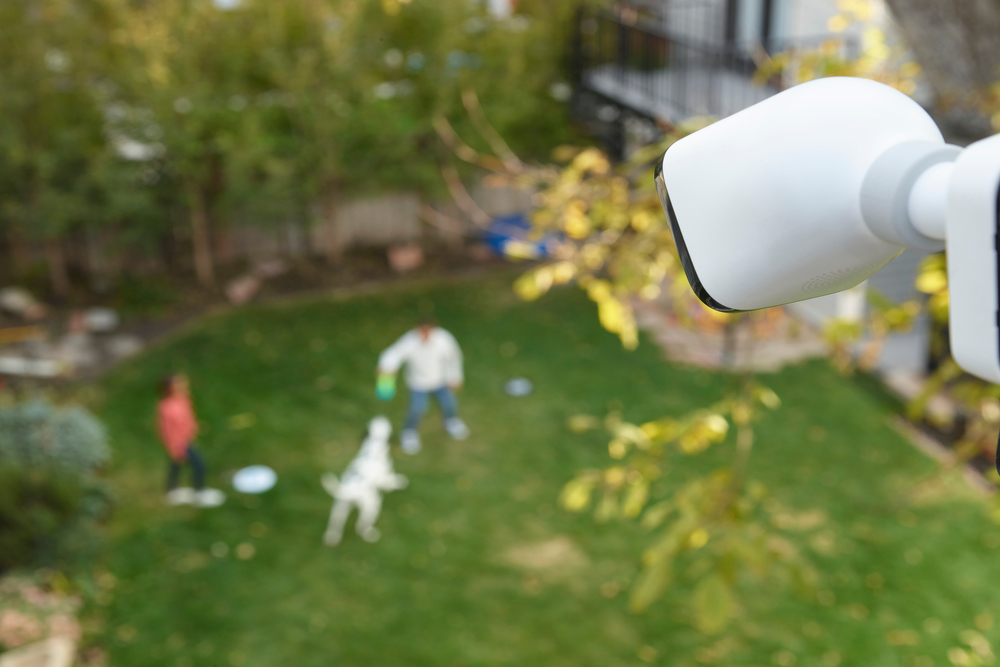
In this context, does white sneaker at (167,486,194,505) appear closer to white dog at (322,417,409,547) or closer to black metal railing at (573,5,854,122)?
white dog at (322,417,409,547)

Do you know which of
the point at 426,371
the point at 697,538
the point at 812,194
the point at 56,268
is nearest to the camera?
the point at 812,194

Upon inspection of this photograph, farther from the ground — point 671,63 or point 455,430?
point 671,63

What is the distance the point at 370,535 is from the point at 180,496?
1905 millimetres

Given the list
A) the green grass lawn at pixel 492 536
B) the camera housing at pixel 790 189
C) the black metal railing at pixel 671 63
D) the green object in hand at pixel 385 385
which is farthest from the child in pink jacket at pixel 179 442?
the camera housing at pixel 790 189

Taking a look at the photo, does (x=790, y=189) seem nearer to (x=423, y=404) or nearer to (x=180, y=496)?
(x=180, y=496)

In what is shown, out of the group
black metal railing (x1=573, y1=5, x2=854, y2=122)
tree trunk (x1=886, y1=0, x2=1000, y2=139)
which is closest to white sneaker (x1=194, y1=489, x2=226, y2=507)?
black metal railing (x1=573, y1=5, x2=854, y2=122)

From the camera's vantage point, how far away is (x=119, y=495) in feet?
28.4

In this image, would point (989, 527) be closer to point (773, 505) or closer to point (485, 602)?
point (773, 505)

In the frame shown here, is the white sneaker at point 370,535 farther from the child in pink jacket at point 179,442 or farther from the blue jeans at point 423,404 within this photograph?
the blue jeans at point 423,404

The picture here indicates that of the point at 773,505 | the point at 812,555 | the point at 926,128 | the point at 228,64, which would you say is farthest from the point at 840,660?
the point at 228,64

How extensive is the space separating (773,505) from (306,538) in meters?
4.07

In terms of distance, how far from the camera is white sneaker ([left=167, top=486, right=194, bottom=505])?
8617mm

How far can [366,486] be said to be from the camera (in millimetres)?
7891

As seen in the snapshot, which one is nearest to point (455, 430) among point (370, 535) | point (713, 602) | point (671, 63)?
point (370, 535)
